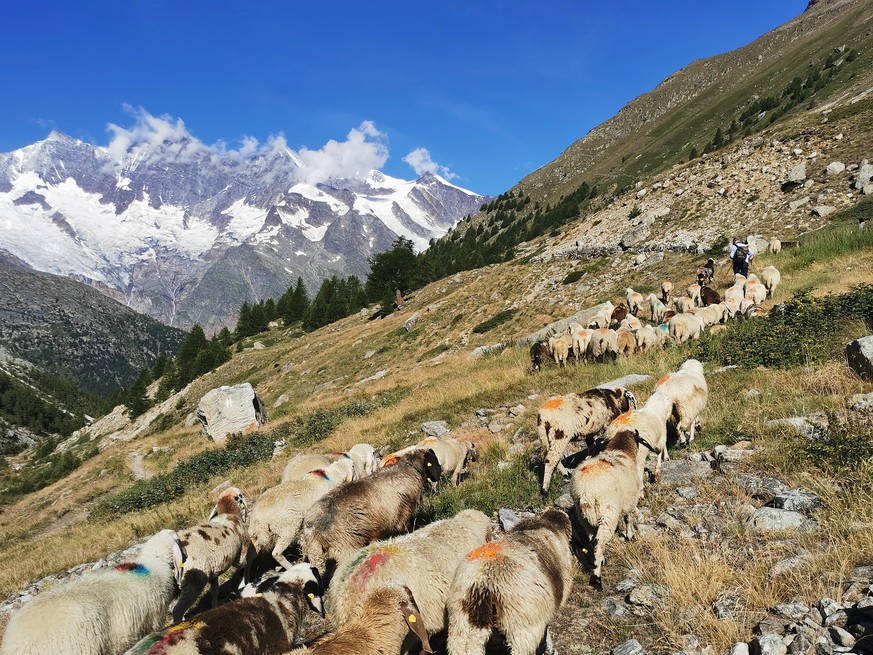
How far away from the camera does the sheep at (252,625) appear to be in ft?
16.3

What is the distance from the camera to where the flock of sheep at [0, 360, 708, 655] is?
475 cm

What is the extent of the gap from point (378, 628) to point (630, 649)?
100 inches

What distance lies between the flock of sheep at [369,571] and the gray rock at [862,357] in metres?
3.06

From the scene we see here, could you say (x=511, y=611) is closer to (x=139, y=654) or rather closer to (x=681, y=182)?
(x=139, y=654)

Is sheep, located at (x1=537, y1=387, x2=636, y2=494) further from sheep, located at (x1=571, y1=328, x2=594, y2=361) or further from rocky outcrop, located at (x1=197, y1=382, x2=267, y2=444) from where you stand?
rocky outcrop, located at (x1=197, y1=382, x2=267, y2=444)

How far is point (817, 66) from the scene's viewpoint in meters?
107

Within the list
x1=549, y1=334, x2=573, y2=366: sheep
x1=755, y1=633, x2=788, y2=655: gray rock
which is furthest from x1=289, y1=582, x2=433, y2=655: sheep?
x1=549, y1=334, x2=573, y2=366: sheep

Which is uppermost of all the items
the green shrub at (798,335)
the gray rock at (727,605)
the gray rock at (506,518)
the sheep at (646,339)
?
the sheep at (646,339)

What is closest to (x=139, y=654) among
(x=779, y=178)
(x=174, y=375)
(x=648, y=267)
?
(x=648, y=267)

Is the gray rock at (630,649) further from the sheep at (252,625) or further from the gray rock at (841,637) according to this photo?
the sheep at (252,625)

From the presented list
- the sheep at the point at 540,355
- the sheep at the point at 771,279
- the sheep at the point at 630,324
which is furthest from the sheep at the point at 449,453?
the sheep at the point at 771,279

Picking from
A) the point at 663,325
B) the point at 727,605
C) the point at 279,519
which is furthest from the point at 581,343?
the point at 727,605

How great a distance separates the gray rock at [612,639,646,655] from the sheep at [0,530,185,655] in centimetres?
614

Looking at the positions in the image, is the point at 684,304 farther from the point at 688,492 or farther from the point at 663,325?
the point at 688,492
